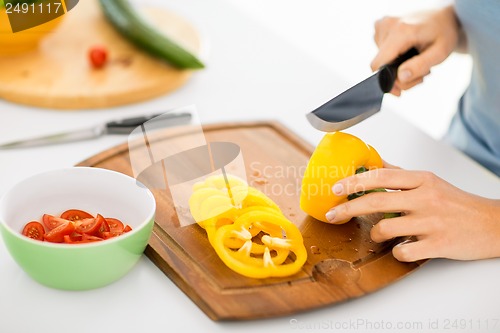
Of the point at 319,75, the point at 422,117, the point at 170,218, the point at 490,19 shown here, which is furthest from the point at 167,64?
the point at 422,117

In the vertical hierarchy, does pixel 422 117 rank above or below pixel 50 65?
below

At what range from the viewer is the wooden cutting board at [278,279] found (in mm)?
1026

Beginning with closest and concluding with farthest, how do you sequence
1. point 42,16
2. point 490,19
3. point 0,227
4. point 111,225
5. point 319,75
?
point 0,227 < point 111,225 < point 490,19 < point 42,16 < point 319,75

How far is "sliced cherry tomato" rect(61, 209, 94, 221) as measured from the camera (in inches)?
43.8

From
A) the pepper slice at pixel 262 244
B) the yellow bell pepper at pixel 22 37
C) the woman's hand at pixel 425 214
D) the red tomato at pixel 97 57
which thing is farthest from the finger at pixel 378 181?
the yellow bell pepper at pixel 22 37

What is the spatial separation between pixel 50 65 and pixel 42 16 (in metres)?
0.12

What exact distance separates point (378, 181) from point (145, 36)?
0.83 m

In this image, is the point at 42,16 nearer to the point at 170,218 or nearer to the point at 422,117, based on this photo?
the point at 170,218

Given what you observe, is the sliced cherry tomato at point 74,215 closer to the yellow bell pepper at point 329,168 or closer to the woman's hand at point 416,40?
the yellow bell pepper at point 329,168

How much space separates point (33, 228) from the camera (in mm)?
1061

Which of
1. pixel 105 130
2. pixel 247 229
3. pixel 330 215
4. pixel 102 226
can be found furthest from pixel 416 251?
pixel 105 130

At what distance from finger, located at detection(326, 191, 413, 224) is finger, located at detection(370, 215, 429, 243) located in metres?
0.02

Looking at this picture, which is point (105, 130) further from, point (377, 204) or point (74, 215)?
point (377, 204)

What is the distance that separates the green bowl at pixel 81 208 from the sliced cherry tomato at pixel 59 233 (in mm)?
45
